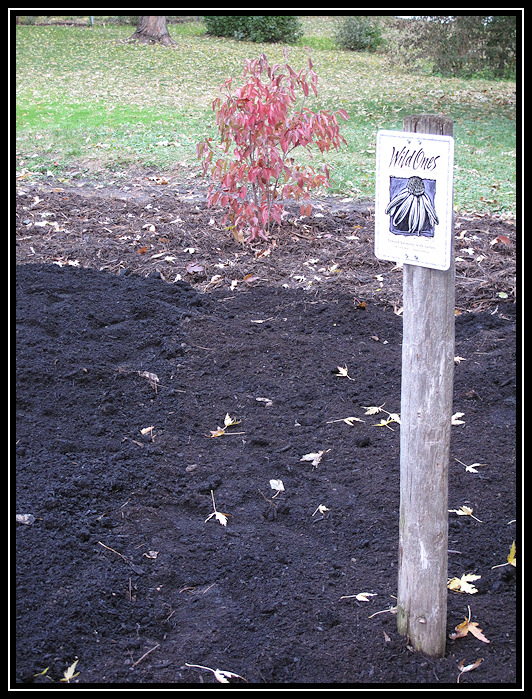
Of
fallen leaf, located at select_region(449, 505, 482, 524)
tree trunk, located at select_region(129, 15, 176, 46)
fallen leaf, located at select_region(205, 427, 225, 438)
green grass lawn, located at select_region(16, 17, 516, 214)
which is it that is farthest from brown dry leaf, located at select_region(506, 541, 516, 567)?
tree trunk, located at select_region(129, 15, 176, 46)

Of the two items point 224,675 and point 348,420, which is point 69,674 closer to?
point 224,675

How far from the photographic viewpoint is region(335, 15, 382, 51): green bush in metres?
25.1

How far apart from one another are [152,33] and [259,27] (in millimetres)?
4176

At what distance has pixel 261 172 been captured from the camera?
21.3ft

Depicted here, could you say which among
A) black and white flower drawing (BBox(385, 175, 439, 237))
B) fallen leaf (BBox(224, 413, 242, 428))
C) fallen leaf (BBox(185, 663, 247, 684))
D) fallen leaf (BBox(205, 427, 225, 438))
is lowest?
fallen leaf (BBox(185, 663, 247, 684))

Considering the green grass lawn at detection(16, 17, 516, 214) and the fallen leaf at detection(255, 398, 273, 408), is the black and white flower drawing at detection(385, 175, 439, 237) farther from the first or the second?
the green grass lawn at detection(16, 17, 516, 214)

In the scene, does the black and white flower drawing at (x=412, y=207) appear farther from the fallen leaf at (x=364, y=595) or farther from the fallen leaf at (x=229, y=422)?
the fallen leaf at (x=229, y=422)

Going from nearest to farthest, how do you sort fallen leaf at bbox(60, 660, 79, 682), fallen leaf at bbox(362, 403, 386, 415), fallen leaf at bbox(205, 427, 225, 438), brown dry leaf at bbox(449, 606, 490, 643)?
1. fallen leaf at bbox(60, 660, 79, 682)
2. brown dry leaf at bbox(449, 606, 490, 643)
3. fallen leaf at bbox(205, 427, 225, 438)
4. fallen leaf at bbox(362, 403, 386, 415)

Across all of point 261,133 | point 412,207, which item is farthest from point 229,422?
point 261,133

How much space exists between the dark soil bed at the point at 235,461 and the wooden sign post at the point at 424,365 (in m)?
0.23

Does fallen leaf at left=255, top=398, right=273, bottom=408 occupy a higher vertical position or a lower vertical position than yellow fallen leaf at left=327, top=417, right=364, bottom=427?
higher

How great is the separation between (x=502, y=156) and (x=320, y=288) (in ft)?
22.1

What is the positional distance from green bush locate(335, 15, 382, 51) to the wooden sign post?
25.8m
